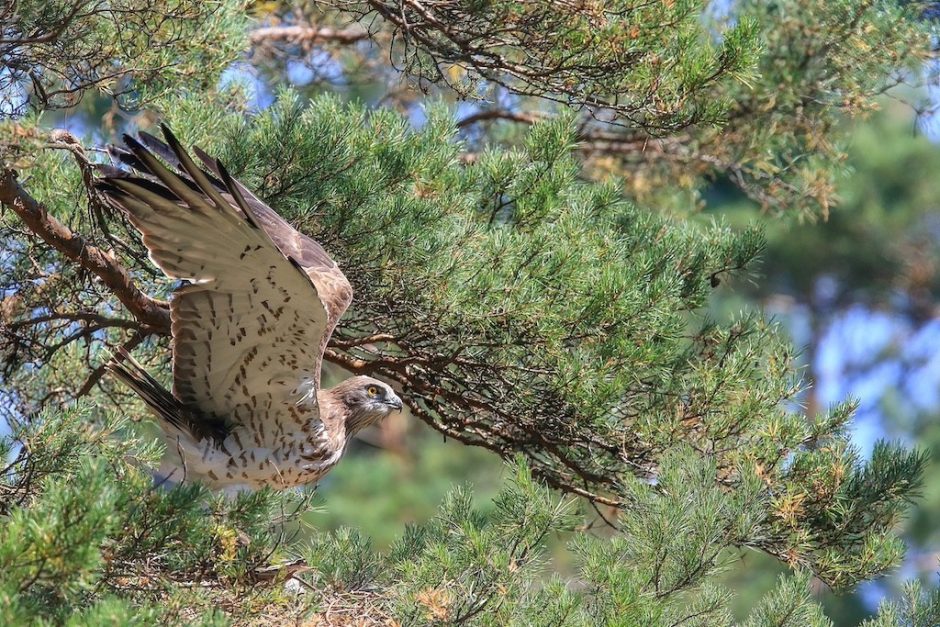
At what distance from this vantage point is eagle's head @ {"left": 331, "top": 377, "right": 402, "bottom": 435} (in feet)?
18.6

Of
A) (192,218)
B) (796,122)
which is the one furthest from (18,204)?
(796,122)

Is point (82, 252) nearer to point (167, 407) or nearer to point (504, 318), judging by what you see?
point (167, 407)

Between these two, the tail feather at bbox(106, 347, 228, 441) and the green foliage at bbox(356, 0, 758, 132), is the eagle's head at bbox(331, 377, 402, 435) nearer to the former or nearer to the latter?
the tail feather at bbox(106, 347, 228, 441)

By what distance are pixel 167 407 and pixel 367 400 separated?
1092 millimetres

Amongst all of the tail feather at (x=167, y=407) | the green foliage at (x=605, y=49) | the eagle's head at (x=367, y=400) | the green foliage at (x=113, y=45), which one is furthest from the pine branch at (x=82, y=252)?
the green foliage at (x=605, y=49)

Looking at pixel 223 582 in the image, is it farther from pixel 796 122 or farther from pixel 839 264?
pixel 839 264

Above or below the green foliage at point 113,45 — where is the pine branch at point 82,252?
below

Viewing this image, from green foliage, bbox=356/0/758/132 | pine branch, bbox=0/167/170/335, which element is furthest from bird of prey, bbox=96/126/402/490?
green foliage, bbox=356/0/758/132

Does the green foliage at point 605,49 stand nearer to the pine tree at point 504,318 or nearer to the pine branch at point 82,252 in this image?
the pine tree at point 504,318

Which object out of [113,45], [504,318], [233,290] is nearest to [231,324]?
[233,290]

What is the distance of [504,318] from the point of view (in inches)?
189

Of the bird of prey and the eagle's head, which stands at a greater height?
the bird of prey

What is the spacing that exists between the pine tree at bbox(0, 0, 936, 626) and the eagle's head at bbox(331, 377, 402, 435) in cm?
14

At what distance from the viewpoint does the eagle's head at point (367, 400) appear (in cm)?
567
